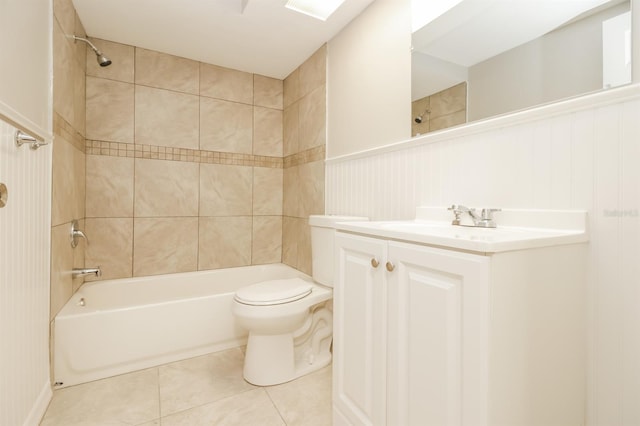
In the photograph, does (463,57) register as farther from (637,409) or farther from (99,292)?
(99,292)

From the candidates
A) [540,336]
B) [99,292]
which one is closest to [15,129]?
[99,292]

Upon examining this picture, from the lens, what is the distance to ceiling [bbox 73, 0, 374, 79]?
1904 mm

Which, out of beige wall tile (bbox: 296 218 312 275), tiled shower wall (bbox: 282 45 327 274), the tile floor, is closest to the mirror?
tiled shower wall (bbox: 282 45 327 274)

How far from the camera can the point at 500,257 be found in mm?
750

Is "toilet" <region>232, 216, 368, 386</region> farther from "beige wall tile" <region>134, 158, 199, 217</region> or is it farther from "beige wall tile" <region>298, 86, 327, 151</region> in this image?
"beige wall tile" <region>134, 158, 199, 217</region>

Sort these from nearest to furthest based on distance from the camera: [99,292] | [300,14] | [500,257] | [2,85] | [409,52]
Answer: [500,257] < [2,85] < [409,52] < [300,14] < [99,292]

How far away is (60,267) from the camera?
1690 mm

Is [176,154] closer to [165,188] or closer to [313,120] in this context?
[165,188]

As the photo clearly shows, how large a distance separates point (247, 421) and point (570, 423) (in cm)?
119

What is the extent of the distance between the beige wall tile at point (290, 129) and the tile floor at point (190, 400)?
178 centimetres

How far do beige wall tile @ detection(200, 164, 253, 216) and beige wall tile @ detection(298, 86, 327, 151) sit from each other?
1.90 feet

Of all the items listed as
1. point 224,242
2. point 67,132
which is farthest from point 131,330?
point 67,132

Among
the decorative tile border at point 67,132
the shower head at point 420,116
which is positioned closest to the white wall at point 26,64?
the decorative tile border at point 67,132

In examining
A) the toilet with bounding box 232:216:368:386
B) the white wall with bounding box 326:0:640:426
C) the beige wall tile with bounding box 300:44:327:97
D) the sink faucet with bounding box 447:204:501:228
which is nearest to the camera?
the white wall with bounding box 326:0:640:426
